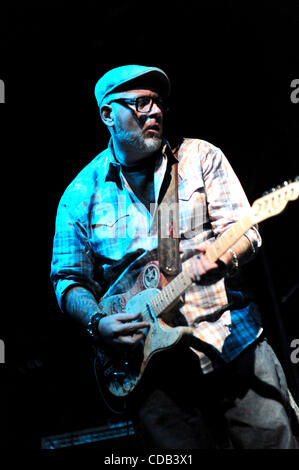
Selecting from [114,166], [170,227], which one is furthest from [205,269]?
[114,166]

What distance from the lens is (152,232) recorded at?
2051 millimetres

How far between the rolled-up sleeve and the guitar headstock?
39.6 inches

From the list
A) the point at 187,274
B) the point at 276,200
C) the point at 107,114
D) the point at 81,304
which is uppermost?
the point at 107,114

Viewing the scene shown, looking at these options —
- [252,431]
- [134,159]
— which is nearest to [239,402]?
[252,431]

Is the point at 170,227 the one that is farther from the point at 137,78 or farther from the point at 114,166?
the point at 137,78

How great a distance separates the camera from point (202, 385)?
1819 millimetres

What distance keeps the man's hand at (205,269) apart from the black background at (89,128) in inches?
55.7

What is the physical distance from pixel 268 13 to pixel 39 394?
2.80m

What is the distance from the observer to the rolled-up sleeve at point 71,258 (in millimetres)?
2242

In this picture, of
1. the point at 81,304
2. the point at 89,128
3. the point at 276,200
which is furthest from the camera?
the point at 89,128

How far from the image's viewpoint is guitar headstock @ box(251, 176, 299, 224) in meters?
1.48

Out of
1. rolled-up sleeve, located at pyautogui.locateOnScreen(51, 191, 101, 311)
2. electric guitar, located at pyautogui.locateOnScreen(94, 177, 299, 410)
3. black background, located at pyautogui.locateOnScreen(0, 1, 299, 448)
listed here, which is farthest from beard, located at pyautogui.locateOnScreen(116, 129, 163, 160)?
black background, located at pyautogui.locateOnScreen(0, 1, 299, 448)

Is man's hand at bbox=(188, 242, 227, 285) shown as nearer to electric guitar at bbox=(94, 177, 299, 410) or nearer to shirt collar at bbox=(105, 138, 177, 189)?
electric guitar at bbox=(94, 177, 299, 410)

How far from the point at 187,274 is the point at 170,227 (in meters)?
0.34
